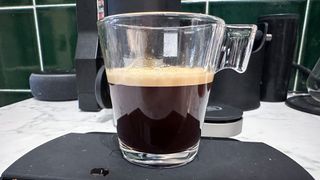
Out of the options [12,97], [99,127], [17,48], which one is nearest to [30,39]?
[17,48]

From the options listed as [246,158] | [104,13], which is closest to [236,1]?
[104,13]

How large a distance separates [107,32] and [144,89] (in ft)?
0.19

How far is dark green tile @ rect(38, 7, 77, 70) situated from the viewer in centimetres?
54

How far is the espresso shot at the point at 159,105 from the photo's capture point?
19 centimetres

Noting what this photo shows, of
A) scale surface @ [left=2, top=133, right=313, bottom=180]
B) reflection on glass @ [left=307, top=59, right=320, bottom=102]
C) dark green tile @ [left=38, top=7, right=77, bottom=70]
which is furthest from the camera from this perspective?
dark green tile @ [left=38, top=7, right=77, bottom=70]

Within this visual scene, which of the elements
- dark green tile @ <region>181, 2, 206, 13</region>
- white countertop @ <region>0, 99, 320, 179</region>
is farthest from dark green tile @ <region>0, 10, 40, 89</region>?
dark green tile @ <region>181, 2, 206, 13</region>

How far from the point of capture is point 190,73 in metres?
0.19

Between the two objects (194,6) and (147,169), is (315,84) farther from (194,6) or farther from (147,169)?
(147,169)

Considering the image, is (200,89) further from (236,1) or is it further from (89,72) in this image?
(236,1)

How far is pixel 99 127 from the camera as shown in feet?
1.07

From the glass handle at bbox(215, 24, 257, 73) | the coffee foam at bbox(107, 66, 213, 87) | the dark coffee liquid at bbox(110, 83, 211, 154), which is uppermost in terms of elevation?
the glass handle at bbox(215, 24, 257, 73)

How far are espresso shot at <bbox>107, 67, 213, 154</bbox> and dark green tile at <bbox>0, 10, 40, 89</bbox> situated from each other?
44 centimetres

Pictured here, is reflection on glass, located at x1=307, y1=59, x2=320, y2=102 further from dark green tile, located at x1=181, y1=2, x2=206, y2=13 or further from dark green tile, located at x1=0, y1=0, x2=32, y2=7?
dark green tile, located at x1=0, y1=0, x2=32, y2=7

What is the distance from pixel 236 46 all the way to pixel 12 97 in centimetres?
55
